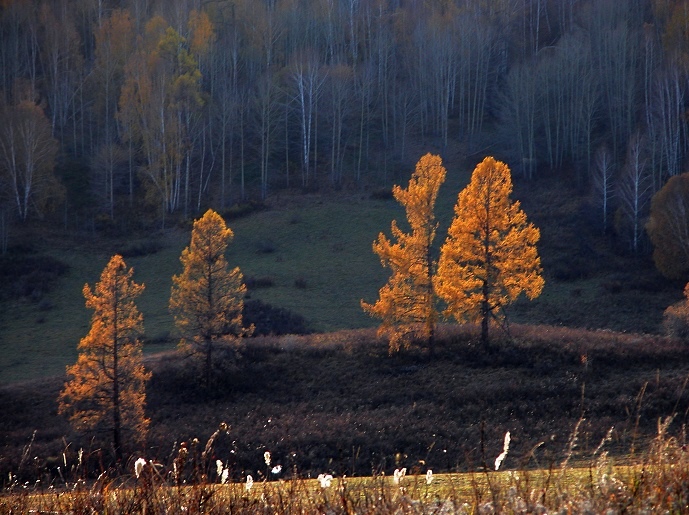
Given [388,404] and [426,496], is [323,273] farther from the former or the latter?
[426,496]

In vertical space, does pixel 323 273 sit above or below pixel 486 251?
below

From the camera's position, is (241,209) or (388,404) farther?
(241,209)

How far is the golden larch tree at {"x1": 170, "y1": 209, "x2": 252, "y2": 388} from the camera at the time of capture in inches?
1154

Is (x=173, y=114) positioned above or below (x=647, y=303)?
above

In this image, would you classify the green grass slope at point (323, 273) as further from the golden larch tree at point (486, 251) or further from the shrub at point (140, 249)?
the golden larch tree at point (486, 251)

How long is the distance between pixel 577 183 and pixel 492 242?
110 feet

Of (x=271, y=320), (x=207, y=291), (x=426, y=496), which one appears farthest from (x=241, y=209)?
(x=426, y=496)

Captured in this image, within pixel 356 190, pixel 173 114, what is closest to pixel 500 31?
pixel 356 190

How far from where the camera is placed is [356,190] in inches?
2466

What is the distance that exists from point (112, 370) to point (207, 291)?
235 inches

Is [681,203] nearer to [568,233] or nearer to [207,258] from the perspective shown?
[568,233]

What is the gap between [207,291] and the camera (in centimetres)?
2959

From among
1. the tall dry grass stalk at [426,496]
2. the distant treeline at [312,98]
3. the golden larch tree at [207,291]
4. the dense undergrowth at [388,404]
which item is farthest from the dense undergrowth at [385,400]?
the distant treeline at [312,98]

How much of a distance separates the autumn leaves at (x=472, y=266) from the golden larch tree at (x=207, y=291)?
5.98 m
